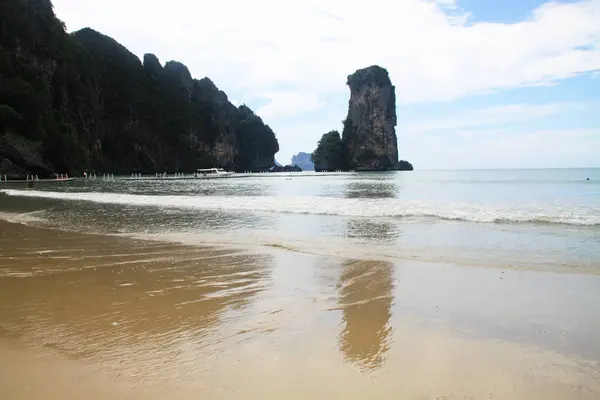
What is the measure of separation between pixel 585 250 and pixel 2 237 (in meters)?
13.4

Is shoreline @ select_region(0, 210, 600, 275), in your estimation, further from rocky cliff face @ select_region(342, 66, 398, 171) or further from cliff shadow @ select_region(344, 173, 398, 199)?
rocky cliff face @ select_region(342, 66, 398, 171)

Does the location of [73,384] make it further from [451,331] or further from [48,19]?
[48,19]

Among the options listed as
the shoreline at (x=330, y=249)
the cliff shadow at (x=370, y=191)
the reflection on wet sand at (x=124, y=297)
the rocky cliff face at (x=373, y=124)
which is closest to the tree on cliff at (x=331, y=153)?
the rocky cliff face at (x=373, y=124)

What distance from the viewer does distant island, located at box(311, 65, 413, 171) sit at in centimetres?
17262

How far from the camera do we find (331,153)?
182125mm

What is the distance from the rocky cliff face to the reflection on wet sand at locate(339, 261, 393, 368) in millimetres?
167874

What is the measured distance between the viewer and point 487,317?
15.6 feet

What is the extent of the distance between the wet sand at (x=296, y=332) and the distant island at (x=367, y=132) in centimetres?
16860

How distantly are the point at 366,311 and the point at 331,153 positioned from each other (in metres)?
179

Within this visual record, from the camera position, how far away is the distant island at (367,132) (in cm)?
17262

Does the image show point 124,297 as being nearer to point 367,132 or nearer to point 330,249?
point 330,249

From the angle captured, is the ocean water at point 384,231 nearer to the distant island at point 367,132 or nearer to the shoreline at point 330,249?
the shoreline at point 330,249

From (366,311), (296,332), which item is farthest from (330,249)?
(296,332)

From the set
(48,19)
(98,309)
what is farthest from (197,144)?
(98,309)
